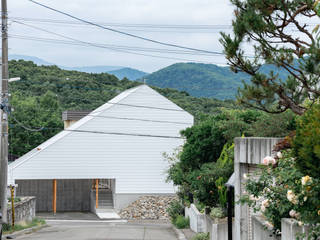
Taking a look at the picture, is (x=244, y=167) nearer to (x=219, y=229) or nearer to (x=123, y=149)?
(x=219, y=229)

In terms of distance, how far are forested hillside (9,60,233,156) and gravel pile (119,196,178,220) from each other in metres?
18.8

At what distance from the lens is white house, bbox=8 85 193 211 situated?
38844 mm

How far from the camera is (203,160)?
25094 millimetres

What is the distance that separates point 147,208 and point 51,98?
28.3 meters

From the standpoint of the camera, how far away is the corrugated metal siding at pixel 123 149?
3869 centimetres

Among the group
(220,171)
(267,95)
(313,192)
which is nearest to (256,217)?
(267,95)

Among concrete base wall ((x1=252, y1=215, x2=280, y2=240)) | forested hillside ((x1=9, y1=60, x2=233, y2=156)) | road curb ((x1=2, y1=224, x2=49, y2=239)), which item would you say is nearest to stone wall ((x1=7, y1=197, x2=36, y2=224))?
road curb ((x1=2, y1=224, x2=49, y2=239))

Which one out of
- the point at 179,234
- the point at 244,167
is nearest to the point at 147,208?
the point at 179,234

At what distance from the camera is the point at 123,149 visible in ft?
132

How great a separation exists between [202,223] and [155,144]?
20541 mm

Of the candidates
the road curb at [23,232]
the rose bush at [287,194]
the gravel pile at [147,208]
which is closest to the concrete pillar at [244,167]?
the rose bush at [287,194]

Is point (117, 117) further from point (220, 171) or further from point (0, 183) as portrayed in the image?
point (220, 171)

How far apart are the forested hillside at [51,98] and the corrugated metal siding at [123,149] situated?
16320 millimetres

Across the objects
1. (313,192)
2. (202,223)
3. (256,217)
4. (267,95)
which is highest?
(267,95)
